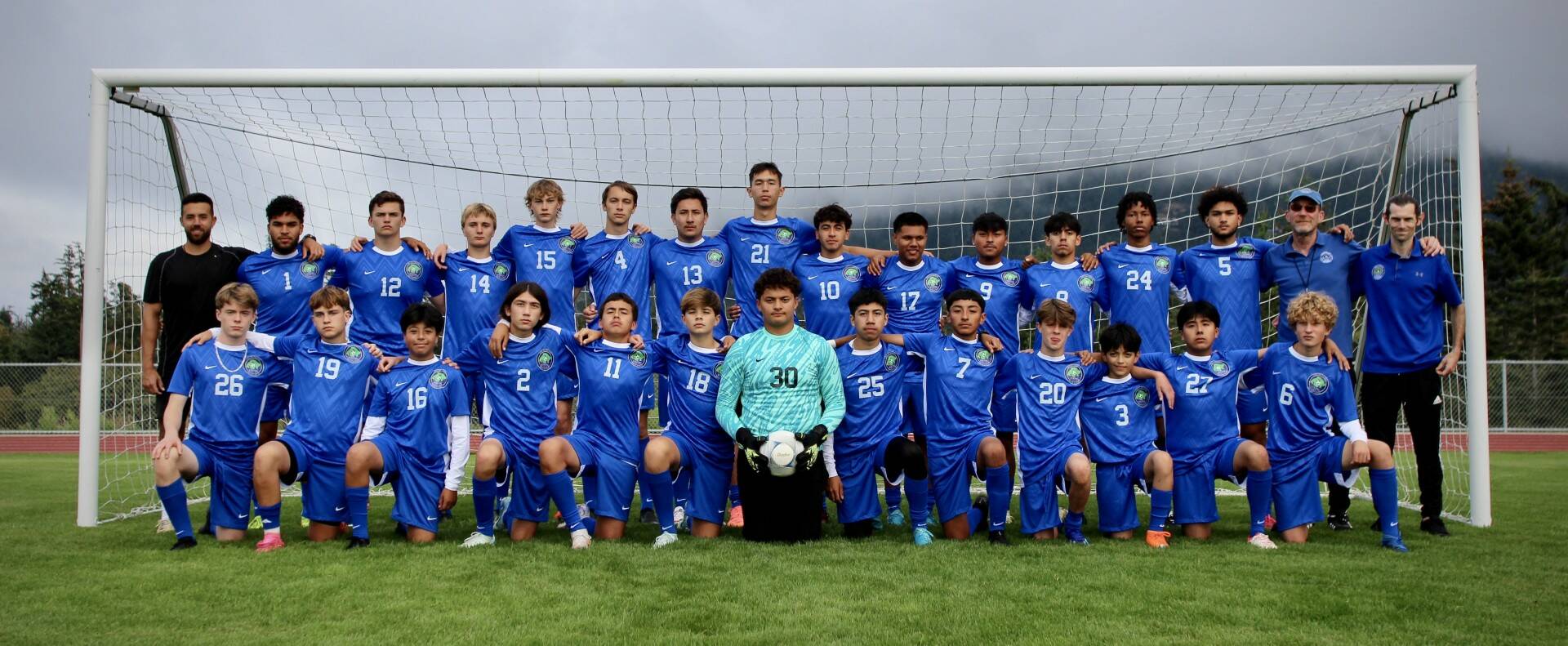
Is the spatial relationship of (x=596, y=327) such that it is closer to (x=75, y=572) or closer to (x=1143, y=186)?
(x=75, y=572)

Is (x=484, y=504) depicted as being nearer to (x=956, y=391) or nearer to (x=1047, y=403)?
(x=956, y=391)

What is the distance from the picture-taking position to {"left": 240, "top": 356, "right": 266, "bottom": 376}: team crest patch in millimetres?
5426

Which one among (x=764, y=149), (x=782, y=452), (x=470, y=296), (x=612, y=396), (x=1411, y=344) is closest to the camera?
(x=782, y=452)

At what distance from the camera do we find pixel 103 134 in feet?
21.0

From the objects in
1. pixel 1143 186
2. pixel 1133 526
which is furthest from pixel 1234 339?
pixel 1143 186

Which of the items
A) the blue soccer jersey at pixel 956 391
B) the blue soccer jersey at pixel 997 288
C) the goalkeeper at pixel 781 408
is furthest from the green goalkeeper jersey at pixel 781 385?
the blue soccer jersey at pixel 997 288

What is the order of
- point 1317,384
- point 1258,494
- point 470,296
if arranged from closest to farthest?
point 1258,494 < point 1317,384 < point 470,296

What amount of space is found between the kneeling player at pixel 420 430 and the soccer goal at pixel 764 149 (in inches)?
58.2

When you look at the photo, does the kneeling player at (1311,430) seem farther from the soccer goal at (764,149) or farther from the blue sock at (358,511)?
the blue sock at (358,511)

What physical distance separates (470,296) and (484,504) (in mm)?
1563

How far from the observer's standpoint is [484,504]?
16.9 ft

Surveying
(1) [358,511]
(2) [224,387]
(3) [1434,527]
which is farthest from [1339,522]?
(2) [224,387]

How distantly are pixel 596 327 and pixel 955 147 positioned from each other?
343 centimetres

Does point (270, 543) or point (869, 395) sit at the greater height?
point (869, 395)
